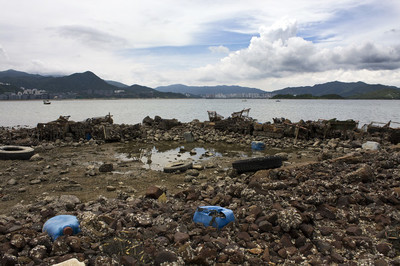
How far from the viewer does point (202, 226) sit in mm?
4801

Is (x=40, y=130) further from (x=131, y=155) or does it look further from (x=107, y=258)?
(x=107, y=258)

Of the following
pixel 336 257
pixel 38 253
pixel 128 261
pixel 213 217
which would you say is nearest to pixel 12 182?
pixel 38 253

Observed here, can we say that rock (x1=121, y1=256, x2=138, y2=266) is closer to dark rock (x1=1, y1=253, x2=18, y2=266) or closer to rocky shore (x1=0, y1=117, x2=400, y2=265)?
rocky shore (x1=0, y1=117, x2=400, y2=265)

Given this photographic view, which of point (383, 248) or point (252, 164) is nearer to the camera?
point (383, 248)

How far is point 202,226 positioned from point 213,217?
26 cm

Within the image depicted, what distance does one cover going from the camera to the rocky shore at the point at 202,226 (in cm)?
400

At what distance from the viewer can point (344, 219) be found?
5.27 metres

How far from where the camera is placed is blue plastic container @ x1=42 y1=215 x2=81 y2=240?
4441 millimetres

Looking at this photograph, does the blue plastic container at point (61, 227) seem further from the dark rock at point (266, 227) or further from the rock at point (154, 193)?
the dark rock at point (266, 227)

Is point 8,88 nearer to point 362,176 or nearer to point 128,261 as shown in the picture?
point 128,261

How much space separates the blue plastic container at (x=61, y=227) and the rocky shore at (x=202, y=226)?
130 mm

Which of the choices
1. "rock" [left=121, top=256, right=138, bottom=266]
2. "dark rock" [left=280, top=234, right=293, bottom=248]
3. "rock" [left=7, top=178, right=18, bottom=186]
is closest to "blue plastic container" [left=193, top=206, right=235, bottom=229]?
"dark rock" [left=280, top=234, right=293, bottom=248]

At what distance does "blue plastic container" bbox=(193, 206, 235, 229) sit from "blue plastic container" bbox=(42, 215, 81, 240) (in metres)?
2.12

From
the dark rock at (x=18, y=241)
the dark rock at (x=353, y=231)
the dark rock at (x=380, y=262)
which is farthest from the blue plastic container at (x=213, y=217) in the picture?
the dark rock at (x=18, y=241)
